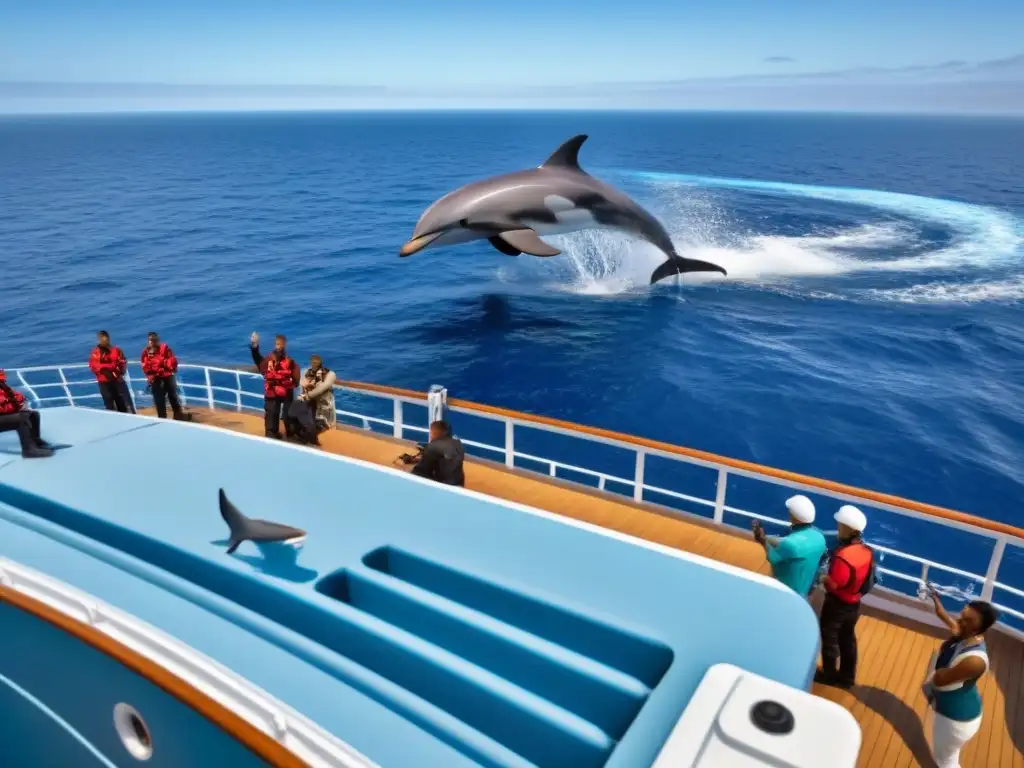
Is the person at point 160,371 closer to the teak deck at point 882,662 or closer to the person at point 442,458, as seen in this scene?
the teak deck at point 882,662

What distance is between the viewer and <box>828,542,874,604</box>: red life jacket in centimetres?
543

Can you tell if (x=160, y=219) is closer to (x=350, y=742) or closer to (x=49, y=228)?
(x=49, y=228)

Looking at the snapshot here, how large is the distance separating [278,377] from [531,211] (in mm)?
13863

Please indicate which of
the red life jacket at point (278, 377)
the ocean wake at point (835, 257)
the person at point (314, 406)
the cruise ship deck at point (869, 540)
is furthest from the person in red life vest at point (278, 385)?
the ocean wake at point (835, 257)

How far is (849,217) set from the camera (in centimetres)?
5034

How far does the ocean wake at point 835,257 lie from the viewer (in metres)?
32.3

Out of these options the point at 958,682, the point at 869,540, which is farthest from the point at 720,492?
the point at 869,540

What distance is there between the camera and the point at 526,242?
21.8 meters

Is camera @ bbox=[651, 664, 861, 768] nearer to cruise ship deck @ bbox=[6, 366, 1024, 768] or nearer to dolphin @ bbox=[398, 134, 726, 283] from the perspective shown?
cruise ship deck @ bbox=[6, 366, 1024, 768]

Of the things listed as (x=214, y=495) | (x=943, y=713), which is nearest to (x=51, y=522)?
(x=214, y=495)

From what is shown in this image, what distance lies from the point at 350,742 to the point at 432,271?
3731 centimetres

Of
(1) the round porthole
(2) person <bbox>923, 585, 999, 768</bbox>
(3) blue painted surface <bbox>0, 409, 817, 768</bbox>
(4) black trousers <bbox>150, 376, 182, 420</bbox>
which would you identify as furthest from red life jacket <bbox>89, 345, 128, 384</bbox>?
(2) person <bbox>923, 585, 999, 768</bbox>

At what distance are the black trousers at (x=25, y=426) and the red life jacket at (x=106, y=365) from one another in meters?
4.49

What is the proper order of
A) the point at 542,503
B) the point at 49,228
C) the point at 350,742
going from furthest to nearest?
the point at 49,228 → the point at 542,503 → the point at 350,742
